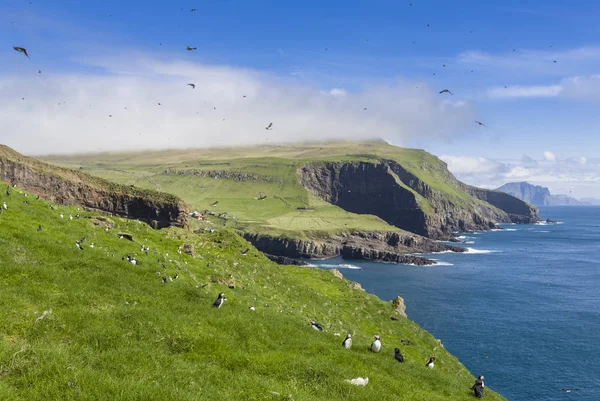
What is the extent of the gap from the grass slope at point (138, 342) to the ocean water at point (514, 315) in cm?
6005

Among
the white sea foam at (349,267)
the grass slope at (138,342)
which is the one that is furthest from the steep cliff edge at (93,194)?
the white sea foam at (349,267)

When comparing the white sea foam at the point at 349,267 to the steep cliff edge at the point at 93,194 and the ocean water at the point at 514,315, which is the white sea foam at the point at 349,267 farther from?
the steep cliff edge at the point at 93,194

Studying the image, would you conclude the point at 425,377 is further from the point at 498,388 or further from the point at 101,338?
the point at 498,388

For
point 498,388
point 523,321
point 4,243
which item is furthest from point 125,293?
point 523,321

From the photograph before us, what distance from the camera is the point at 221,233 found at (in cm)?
7325

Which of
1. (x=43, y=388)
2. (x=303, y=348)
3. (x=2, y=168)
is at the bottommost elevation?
(x=303, y=348)

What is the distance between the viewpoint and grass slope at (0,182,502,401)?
14078 millimetres

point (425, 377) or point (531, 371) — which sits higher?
point (425, 377)

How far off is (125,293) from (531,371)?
259ft

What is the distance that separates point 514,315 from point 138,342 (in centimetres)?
11238

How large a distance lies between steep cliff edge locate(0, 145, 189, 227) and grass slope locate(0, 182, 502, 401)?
121 ft

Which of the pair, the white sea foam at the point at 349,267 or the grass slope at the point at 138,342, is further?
the white sea foam at the point at 349,267

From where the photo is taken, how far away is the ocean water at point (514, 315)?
72.4 metres

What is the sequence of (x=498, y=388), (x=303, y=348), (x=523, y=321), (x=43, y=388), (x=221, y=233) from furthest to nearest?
1. (x=523, y=321)
2. (x=221, y=233)
3. (x=498, y=388)
4. (x=303, y=348)
5. (x=43, y=388)
